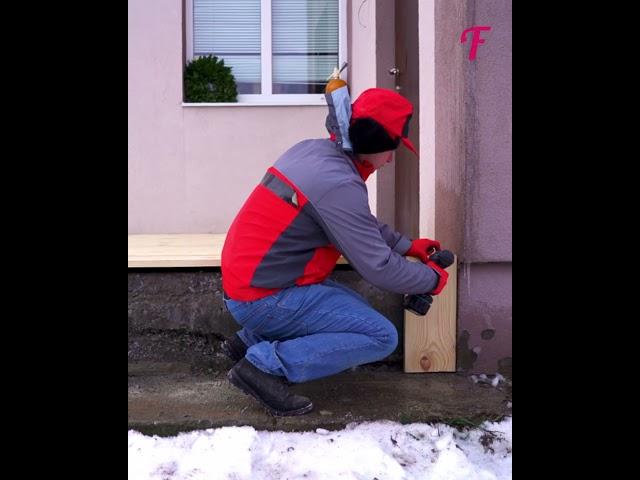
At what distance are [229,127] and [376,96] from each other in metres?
4.26

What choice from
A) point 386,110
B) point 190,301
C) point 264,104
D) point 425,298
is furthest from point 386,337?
point 264,104

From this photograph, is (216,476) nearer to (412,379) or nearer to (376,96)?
(412,379)

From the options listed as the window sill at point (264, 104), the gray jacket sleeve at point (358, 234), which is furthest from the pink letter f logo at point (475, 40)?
the window sill at point (264, 104)

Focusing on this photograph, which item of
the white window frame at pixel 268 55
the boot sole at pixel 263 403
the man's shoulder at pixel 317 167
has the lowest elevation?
the boot sole at pixel 263 403

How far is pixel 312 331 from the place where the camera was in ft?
9.61

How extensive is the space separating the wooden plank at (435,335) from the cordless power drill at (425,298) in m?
0.29

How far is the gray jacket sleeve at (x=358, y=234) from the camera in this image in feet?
8.89

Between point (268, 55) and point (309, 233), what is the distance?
15.6 ft

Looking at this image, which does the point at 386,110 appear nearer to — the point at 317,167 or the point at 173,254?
the point at 317,167

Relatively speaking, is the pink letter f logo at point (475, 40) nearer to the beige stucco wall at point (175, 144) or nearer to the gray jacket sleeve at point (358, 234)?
the gray jacket sleeve at point (358, 234)

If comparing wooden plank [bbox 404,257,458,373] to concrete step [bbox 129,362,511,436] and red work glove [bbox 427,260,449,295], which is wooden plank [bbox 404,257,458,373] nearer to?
concrete step [bbox 129,362,511,436]

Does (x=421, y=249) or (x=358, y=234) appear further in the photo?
(x=421, y=249)
